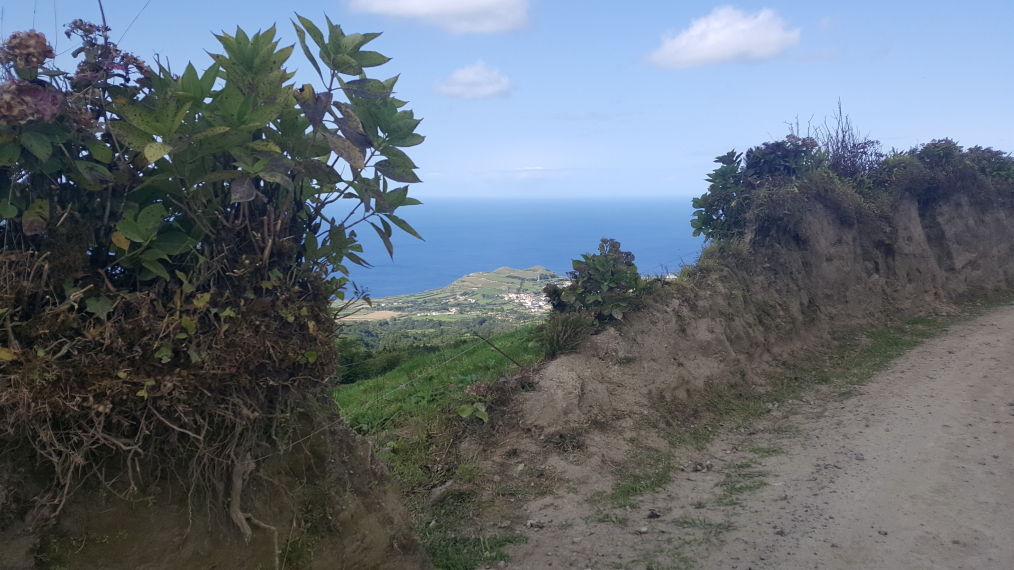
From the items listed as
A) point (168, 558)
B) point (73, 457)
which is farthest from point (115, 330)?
point (168, 558)

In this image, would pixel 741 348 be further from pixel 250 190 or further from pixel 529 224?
pixel 529 224

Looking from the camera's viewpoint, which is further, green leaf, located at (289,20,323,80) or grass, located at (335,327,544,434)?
grass, located at (335,327,544,434)

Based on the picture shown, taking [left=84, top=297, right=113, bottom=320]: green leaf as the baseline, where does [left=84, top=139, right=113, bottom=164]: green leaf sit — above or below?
above

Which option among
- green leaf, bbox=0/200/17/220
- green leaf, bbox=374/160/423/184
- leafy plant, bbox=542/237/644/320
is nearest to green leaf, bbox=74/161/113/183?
green leaf, bbox=0/200/17/220

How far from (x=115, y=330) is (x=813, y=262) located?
1011cm

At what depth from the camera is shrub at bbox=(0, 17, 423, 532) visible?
8.34ft

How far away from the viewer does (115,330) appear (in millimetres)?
2629

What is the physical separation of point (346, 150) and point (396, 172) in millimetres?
346

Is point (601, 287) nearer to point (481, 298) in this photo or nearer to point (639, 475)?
point (639, 475)

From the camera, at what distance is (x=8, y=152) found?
2.44 m

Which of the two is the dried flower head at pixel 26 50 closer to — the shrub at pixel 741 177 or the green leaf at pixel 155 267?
the green leaf at pixel 155 267

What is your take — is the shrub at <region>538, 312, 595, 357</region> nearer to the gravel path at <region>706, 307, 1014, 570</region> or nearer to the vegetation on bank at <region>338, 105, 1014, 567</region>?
the vegetation on bank at <region>338, 105, 1014, 567</region>

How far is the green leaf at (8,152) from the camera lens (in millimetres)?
2438

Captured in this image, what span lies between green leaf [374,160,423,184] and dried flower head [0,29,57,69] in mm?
1365
